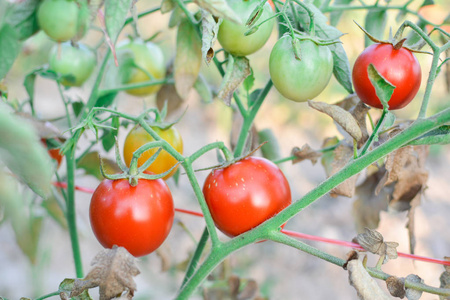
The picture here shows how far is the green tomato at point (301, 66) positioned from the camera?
50cm

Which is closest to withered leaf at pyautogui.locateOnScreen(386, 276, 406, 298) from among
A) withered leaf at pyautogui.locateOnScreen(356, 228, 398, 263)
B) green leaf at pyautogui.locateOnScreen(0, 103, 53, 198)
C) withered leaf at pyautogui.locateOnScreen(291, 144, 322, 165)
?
withered leaf at pyautogui.locateOnScreen(356, 228, 398, 263)

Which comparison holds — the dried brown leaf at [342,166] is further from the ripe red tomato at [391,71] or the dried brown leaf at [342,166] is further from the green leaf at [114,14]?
the green leaf at [114,14]

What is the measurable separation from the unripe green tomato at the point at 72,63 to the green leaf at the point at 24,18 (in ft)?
0.32

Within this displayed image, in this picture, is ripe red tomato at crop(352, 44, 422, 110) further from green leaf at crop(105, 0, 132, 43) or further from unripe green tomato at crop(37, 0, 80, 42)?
unripe green tomato at crop(37, 0, 80, 42)

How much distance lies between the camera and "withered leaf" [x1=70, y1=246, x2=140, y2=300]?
0.42m

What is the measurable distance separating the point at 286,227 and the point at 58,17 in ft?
3.51

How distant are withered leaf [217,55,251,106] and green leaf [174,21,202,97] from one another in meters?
0.07

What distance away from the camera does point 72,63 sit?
718mm

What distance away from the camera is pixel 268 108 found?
8.70ft

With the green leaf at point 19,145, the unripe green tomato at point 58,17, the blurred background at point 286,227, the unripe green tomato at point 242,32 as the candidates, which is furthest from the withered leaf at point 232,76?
the blurred background at point 286,227

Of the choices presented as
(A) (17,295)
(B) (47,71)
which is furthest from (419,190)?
(A) (17,295)

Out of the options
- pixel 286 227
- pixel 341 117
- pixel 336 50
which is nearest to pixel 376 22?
pixel 336 50

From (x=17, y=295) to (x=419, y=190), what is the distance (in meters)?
1.29

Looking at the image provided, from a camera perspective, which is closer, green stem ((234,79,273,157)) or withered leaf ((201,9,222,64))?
withered leaf ((201,9,222,64))
